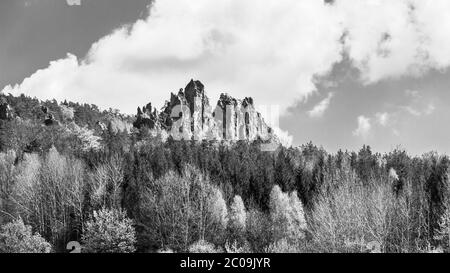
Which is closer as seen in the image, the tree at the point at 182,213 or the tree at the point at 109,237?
the tree at the point at 109,237

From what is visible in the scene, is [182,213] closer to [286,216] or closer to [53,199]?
Result: [286,216]

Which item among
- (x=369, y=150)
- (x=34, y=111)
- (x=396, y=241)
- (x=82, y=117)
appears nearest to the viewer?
(x=396, y=241)

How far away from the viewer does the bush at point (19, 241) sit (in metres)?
48.8

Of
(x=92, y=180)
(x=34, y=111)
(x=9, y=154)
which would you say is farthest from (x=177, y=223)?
(x=34, y=111)

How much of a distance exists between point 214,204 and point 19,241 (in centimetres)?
2315

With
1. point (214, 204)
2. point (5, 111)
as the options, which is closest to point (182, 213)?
point (214, 204)

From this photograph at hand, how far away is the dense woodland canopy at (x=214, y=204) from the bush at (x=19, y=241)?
6.0 inches

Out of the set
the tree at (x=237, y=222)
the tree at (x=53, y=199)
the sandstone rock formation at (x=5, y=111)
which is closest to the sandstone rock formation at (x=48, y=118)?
the sandstone rock formation at (x=5, y=111)

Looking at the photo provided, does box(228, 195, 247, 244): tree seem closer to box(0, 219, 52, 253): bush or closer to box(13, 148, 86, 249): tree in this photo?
box(13, 148, 86, 249): tree

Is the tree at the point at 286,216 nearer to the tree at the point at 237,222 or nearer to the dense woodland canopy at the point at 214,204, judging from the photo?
the dense woodland canopy at the point at 214,204

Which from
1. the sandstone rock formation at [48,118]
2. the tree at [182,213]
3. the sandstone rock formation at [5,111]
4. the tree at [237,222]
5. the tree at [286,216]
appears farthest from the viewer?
the sandstone rock formation at [48,118]
